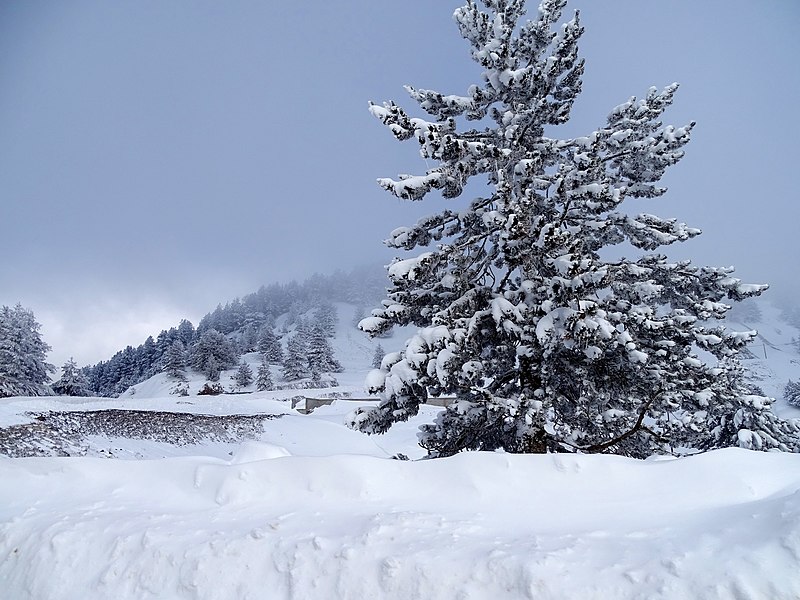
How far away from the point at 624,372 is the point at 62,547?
7516mm

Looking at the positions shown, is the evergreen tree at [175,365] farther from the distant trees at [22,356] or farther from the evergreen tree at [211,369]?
the distant trees at [22,356]

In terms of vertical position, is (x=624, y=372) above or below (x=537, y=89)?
below

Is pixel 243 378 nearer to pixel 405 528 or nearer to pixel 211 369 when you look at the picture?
pixel 211 369

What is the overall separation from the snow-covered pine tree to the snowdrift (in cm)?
177

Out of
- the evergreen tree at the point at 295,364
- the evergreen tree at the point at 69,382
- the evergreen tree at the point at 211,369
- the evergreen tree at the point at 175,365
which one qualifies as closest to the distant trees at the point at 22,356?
the evergreen tree at the point at 69,382

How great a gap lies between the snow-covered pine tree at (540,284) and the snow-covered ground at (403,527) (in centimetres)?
174

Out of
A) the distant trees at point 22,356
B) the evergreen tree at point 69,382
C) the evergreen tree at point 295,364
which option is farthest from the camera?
the evergreen tree at point 295,364

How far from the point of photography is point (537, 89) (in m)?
7.90

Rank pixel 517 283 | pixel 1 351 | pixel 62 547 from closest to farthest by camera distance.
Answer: pixel 62 547
pixel 517 283
pixel 1 351

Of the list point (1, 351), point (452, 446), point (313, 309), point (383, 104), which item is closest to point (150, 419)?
point (452, 446)

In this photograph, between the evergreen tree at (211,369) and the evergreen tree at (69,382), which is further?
the evergreen tree at (211,369)

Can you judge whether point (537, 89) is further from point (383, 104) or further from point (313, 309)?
point (313, 309)

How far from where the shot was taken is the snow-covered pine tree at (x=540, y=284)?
20.6 feet

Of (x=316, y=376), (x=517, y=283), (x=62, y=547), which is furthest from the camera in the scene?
(x=316, y=376)
